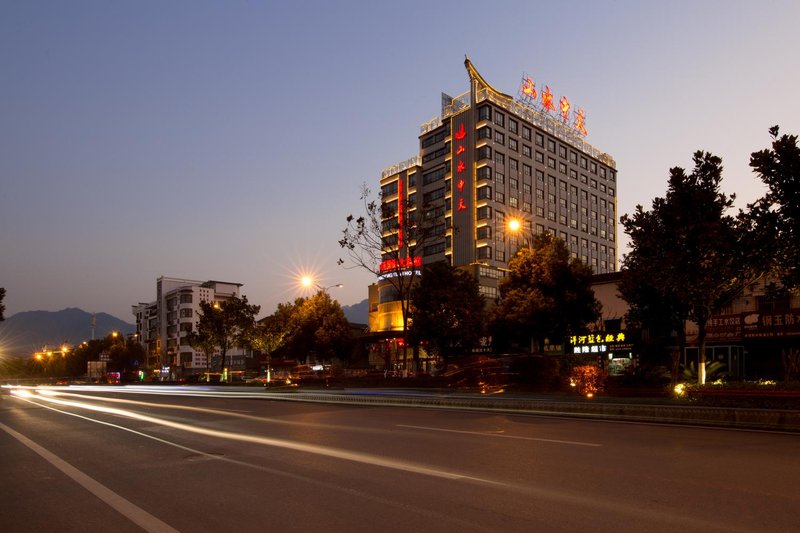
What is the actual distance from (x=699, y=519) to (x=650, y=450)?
17.1 ft

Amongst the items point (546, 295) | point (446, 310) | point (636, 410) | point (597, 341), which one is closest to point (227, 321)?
point (446, 310)

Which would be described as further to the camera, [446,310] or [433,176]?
[433,176]

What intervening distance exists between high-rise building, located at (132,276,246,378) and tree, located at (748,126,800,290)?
10363 centimetres

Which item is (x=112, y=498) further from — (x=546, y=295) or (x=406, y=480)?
(x=546, y=295)

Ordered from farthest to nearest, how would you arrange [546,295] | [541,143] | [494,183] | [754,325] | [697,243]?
[541,143] < [494,183] < [546,295] < [754,325] < [697,243]

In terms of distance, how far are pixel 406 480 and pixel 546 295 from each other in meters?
36.4

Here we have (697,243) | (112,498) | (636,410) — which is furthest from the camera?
(697,243)

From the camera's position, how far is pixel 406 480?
8.38 meters

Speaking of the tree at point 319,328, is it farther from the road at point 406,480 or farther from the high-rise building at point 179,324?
the road at point 406,480

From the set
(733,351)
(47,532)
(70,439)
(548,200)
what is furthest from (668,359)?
(548,200)

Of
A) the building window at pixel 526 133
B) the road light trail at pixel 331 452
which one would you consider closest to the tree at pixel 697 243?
the road light trail at pixel 331 452

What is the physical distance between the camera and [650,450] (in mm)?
11141

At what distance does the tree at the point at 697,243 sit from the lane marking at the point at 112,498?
18.8 meters

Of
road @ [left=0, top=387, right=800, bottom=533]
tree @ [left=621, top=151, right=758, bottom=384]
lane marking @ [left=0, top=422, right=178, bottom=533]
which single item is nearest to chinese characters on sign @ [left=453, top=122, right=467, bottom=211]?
tree @ [left=621, top=151, right=758, bottom=384]
